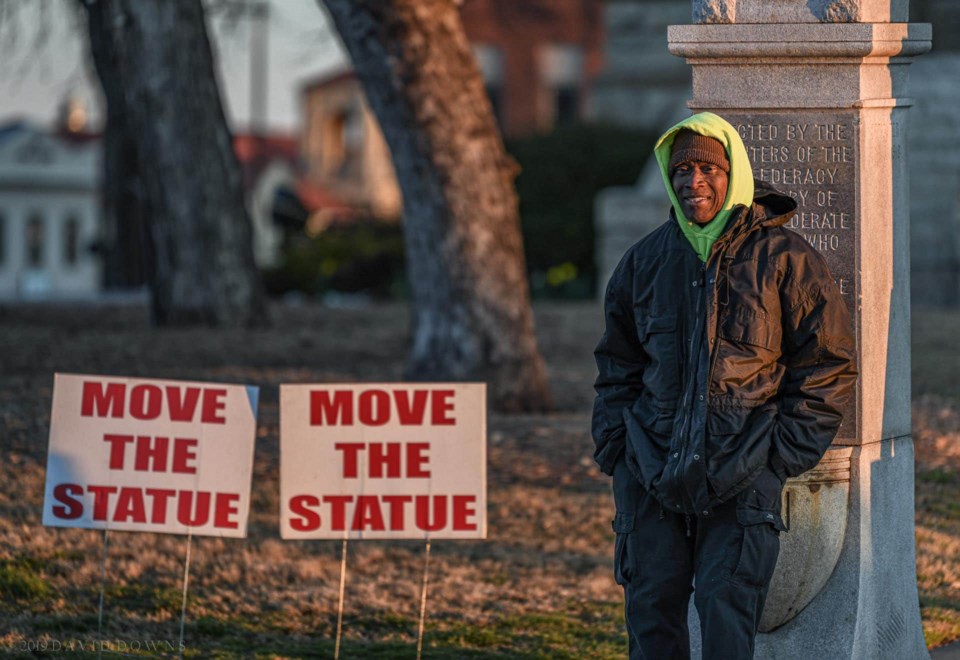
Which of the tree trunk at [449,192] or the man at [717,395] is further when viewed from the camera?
the tree trunk at [449,192]

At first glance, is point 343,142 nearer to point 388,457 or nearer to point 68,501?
point 68,501

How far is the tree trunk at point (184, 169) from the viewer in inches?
608

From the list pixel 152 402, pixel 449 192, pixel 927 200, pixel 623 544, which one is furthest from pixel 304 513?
pixel 927 200

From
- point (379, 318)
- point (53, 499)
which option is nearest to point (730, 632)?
point (53, 499)

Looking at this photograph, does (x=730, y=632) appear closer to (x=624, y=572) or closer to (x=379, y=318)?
(x=624, y=572)

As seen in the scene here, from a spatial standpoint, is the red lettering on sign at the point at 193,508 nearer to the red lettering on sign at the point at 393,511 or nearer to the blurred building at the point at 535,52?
the red lettering on sign at the point at 393,511

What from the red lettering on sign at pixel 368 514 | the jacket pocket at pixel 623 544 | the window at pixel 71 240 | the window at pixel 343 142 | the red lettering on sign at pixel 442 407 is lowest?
the window at pixel 71 240

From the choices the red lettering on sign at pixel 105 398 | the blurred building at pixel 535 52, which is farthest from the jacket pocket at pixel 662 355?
the blurred building at pixel 535 52

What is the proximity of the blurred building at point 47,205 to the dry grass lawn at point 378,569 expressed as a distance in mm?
50127

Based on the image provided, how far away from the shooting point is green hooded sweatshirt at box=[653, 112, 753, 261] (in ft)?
16.2

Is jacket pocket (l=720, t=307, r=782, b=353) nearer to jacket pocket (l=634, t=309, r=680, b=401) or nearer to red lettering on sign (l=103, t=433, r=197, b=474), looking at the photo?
jacket pocket (l=634, t=309, r=680, b=401)

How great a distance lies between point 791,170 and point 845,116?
0.76ft

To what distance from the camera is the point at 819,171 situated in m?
5.60

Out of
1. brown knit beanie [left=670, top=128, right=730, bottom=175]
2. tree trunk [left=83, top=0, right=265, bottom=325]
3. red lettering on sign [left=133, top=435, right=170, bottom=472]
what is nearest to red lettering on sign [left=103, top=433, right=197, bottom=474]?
red lettering on sign [left=133, top=435, right=170, bottom=472]
